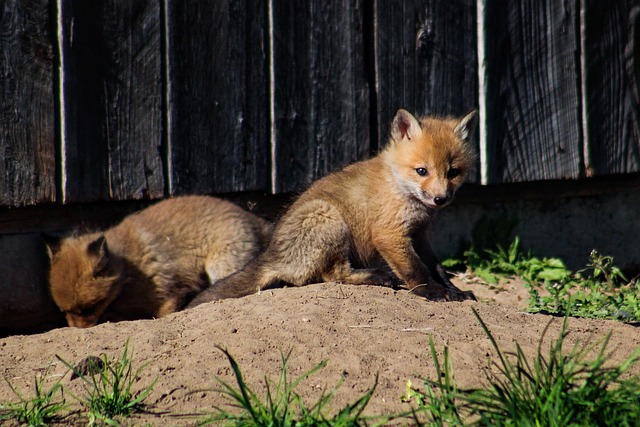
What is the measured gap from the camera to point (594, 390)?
2891 millimetres

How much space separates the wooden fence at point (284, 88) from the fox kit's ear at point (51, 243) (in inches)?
10.6

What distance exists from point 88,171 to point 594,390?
12.0 ft

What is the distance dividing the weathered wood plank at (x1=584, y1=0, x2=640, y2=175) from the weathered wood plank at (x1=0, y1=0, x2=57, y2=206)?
440 centimetres

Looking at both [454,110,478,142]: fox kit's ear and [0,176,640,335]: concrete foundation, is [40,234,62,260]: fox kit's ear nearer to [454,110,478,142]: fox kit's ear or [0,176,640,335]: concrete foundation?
[0,176,640,335]: concrete foundation

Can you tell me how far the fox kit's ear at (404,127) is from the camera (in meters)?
5.34

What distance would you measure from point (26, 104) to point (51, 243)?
0.96 m

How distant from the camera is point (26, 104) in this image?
4949mm

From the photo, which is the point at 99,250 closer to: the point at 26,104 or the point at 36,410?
the point at 26,104

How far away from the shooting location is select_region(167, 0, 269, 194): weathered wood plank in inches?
211

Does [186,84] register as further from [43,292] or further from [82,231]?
[43,292]

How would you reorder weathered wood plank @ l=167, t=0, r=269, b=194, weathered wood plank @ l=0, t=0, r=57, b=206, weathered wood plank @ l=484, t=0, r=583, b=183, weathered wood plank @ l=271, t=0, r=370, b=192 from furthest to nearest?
weathered wood plank @ l=484, t=0, r=583, b=183, weathered wood plank @ l=271, t=0, r=370, b=192, weathered wood plank @ l=167, t=0, r=269, b=194, weathered wood plank @ l=0, t=0, r=57, b=206

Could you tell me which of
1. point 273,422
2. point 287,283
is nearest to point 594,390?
point 273,422

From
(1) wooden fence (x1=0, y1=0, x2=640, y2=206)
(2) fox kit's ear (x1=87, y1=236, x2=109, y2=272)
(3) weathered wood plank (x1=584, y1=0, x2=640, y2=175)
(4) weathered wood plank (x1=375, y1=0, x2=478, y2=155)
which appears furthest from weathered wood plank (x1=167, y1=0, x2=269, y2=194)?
(3) weathered wood plank (x1=584, y1=0, x2=640, y2=175)

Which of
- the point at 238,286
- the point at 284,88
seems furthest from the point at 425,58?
the point at 238,286
